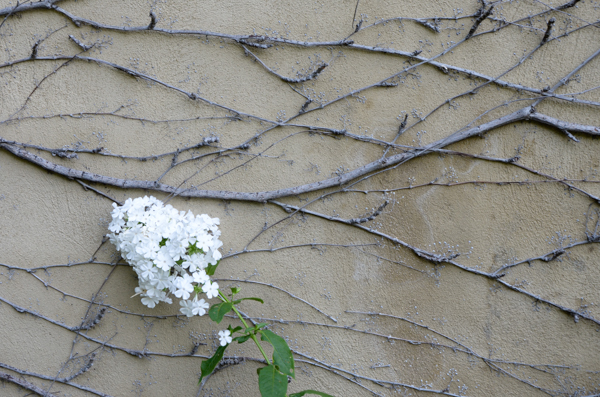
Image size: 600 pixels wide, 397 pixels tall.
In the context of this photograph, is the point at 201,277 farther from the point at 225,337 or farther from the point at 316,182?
the point at 316,182

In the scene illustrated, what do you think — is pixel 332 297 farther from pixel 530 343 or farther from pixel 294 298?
pixel 530 343

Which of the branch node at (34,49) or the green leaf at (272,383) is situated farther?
the branch node at (34,49)

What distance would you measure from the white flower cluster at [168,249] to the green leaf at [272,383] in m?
0.34

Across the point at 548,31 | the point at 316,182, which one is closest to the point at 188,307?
the point at 316,182

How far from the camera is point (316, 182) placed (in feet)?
5.96

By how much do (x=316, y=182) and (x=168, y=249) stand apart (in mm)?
687

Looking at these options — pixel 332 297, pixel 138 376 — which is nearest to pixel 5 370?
pixel 138 376

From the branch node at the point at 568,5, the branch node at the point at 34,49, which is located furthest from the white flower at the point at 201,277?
the branch node at the point at 568,5

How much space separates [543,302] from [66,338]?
209 cm

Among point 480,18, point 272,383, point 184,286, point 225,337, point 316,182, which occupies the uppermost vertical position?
point 480,18

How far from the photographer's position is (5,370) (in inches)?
69.9

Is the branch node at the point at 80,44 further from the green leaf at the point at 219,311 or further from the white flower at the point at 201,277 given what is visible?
the green leaf at the point at 219,311

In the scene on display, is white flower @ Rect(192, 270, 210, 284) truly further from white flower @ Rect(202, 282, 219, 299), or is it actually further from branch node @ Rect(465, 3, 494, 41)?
branch node @ Rect(465, 3, 494, 41)

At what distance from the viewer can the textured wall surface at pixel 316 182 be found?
1.78 meters
